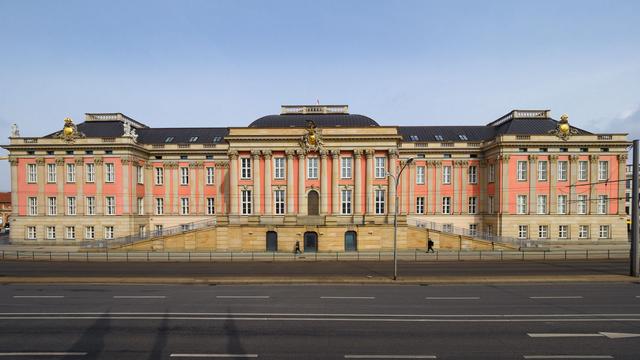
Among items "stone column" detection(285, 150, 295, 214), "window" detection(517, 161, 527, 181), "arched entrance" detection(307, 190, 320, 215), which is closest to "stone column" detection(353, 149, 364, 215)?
"arched entrance" detection(307, 190, 320, 215)

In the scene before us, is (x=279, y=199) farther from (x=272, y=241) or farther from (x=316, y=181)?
(x=272, y=241)

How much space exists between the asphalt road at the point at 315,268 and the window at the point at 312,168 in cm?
1661

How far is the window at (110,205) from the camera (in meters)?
55.6

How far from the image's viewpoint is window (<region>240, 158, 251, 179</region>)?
172ft

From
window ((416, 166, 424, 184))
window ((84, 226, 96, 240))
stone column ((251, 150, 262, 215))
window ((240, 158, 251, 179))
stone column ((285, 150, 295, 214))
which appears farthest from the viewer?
window ((416, 166, 424, 184))

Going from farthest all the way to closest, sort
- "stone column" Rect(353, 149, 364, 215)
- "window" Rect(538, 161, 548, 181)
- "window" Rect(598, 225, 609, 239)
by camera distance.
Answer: "window" Rect(538, 161, 548, 181)
"window" Rect(598, 225, 609, 239)
"stone column" Rect(353, 149, 364, 215)

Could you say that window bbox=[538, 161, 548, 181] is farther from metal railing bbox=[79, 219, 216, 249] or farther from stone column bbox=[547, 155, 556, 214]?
metal railing bbox=[79, 219, 216, 249]

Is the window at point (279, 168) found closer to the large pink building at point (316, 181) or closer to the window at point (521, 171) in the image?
the large pink building at point (316, 181)

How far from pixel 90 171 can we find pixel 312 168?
33.8 metres

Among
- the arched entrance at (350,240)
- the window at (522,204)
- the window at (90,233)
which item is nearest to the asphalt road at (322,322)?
the arched entrance at (350,240)

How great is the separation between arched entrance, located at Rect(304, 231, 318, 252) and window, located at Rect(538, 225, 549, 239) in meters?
32.8

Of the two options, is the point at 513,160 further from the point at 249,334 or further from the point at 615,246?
the point at 249,334

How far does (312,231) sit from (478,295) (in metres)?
28.6

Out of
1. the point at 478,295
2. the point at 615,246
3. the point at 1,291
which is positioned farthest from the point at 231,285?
the point at 615,246
